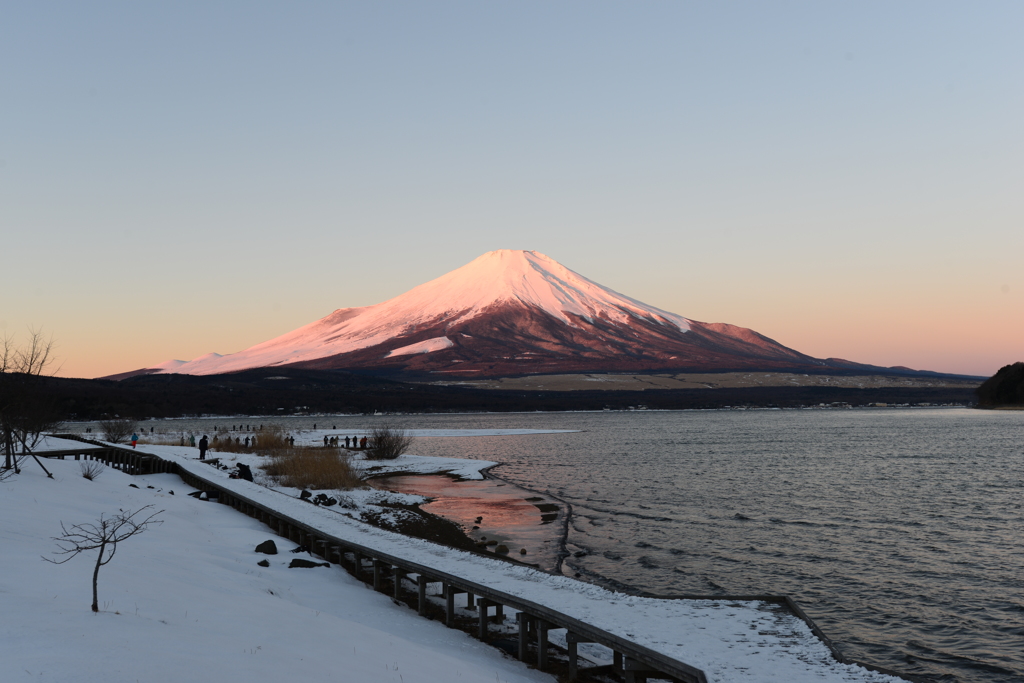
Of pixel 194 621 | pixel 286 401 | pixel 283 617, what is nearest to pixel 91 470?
pixel 283 617

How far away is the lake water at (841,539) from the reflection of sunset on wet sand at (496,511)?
97cm

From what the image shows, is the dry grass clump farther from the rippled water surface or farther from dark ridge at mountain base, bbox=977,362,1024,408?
dark ridge at mountain base, bbox=977,362,1024,408

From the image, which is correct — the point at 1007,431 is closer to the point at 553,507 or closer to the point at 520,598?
the point at 553,507

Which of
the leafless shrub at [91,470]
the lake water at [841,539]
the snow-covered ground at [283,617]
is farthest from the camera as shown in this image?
the leafless shrub at [91,470]

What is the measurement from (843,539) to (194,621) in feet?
66.2

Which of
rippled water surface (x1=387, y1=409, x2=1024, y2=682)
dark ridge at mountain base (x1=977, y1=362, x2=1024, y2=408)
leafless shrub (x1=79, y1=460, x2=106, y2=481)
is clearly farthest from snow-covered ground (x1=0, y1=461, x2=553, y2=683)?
dark ridge at mountain base (x1=977, y1=362, x2=1024, y2=408)

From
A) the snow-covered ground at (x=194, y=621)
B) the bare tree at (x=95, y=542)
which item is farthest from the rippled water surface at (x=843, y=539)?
the bare tree at (x=95, y=542)

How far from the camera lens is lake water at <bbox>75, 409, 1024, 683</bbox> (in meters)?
14.5

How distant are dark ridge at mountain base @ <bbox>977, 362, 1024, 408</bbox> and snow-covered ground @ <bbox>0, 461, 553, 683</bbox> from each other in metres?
153

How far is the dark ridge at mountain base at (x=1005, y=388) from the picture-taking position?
137 m

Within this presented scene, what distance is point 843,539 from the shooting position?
23484 millimetres

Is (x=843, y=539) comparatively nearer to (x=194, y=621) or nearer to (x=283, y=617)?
(x=283, y=617)

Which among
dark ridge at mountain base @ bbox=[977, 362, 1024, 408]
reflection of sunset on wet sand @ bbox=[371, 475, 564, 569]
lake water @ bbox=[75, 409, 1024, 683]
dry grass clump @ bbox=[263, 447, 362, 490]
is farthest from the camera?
dark ridge at mountain base @ bbox=[977, 362, 1024, 408]

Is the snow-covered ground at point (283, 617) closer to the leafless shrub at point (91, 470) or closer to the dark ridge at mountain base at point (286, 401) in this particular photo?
the leafless shrub at point (91, 470)
